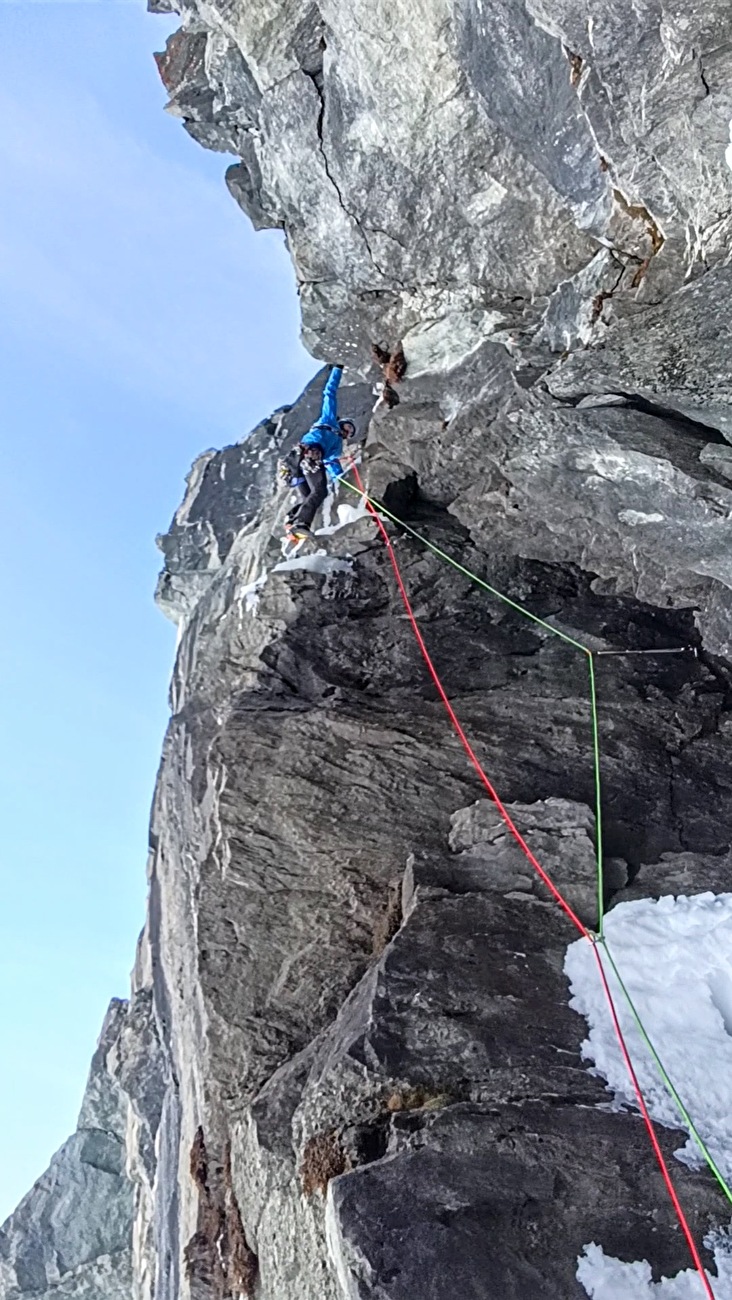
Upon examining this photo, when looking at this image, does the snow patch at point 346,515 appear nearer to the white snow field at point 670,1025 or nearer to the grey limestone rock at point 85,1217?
the white snow field at point 670,1025

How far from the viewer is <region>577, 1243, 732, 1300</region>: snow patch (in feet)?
23.4

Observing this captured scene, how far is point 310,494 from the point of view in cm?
1588

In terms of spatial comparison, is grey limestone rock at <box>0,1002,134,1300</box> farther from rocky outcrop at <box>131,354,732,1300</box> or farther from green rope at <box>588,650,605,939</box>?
green rope at <box>588,650,605,939</box>

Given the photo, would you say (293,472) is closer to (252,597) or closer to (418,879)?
(252,597)

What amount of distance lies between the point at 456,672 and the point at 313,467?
483 centimetres

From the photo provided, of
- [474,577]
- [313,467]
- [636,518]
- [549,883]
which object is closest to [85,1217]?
[313,467]

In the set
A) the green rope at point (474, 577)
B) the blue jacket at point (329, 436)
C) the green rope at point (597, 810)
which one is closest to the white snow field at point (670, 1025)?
the green rope at point (597, 810)

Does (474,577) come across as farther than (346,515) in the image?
No

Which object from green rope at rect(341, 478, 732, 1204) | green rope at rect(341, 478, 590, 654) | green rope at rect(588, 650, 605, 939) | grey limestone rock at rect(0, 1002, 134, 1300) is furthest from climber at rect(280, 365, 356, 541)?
grey limestone rock at rect(0, 1002, 134, 1300)

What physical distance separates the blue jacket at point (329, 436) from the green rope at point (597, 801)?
2.24 feet

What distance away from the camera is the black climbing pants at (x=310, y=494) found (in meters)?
15.7

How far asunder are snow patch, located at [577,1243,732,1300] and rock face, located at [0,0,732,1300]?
0.11 m

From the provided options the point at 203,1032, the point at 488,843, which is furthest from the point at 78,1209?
the point at 488,843

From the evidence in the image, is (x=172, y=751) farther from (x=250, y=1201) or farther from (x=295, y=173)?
(x=295, y=173)
